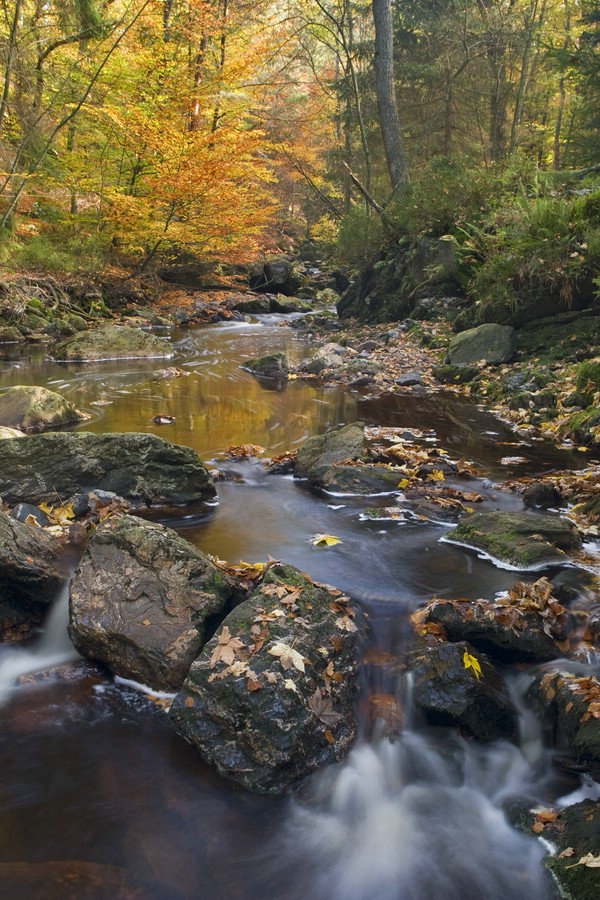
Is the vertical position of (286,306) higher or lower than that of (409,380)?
higher

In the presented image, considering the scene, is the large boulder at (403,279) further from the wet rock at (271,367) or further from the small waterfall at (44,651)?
the small waterfall at (44,651)

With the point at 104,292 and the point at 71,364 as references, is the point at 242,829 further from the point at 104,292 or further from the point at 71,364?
the point at 104,292

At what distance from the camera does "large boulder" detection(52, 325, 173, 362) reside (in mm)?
13992

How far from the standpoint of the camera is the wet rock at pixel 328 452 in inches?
270

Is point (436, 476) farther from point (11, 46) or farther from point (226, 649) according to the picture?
point (11, 46)

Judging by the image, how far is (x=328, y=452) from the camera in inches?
276

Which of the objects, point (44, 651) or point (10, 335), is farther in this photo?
point (10, 335)

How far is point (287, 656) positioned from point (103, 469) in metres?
3.36

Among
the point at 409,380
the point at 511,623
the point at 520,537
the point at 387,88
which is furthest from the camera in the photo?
the point at 387,88

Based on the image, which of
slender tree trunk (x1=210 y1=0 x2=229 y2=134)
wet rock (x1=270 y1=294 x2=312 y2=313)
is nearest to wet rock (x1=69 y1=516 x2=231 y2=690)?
slender tree trunk (x1=210 y1=0 x2=229 y2=134)

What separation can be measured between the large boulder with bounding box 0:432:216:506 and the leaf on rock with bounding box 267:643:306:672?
9.42 feet

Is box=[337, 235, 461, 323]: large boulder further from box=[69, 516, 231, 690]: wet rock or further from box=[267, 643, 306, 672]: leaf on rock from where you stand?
box=[267, 643, 306, 672]: leaf on rock

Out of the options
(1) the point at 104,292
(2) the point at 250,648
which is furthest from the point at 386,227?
(2) the point at 250,648

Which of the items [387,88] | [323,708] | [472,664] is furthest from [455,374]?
[387,88]
